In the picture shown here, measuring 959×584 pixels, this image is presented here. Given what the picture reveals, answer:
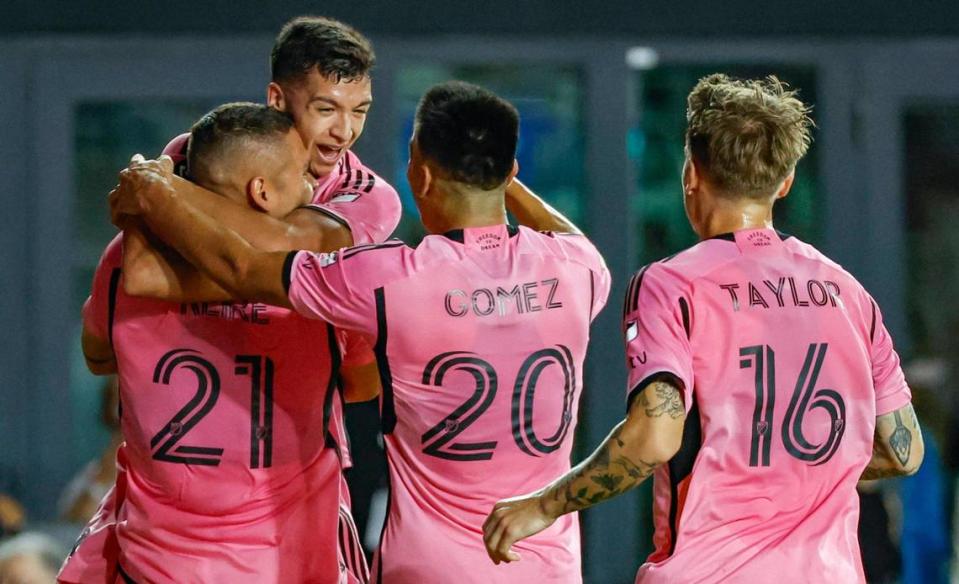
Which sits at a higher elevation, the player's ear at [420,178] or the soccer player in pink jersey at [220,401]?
the player's ear at [420,178]

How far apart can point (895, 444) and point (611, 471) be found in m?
0.68

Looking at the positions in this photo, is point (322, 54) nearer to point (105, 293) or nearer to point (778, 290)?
point (105, 293)

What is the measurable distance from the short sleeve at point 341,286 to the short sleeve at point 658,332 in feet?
1.58

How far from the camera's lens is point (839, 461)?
9.50 ft

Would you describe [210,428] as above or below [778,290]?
below

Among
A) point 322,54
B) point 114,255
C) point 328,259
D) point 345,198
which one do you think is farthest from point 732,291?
point 114,255

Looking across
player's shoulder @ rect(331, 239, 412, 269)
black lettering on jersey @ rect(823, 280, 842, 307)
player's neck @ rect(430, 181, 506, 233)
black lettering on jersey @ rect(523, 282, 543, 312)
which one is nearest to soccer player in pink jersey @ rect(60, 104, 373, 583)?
player's shoulder @ rect(331, 239, 412, 269)

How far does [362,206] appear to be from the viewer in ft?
10.6

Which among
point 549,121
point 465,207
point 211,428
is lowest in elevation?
point 211,428

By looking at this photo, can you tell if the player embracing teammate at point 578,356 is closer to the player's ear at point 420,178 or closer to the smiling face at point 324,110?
the player's ear at point 420,178

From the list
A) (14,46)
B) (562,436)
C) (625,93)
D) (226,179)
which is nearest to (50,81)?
(14,46)

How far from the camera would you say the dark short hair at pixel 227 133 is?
3037 mm

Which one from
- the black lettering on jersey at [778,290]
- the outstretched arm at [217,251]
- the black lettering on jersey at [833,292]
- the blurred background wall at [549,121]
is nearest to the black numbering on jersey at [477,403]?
the outstretched arm at [217,251]

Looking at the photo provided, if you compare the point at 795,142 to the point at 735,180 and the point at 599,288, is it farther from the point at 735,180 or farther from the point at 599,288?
the point at 599,288
